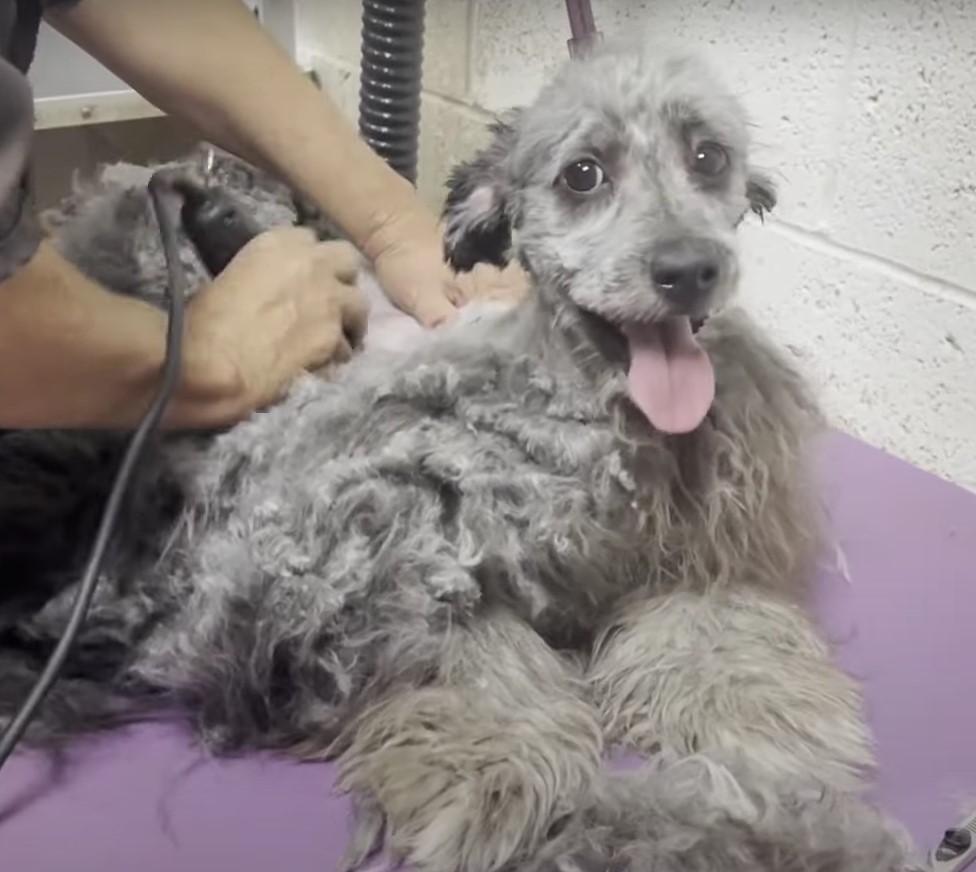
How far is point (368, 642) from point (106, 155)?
1.34 m

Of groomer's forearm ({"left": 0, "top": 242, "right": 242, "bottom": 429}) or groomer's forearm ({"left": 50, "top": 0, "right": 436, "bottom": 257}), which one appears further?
groomer's forearm ({"left": 50, "top": 0, "right": 436, "bottom": 257})

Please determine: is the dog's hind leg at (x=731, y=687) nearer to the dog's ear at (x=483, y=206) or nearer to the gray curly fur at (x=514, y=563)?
the gray curly fur at (x=514, y=563)

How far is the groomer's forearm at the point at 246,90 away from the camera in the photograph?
1.07m

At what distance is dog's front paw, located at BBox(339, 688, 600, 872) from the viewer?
653 millimetres

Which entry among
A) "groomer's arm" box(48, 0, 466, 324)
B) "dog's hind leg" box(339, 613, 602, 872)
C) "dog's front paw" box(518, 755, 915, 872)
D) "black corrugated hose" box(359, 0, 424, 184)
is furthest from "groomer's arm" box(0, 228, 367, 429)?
"black corrugated hose" box(359, 0, 424, 184)

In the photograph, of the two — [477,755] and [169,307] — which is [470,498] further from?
[169,307]

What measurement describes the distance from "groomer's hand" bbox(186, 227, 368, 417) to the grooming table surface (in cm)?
22

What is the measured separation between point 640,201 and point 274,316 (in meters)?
0.27

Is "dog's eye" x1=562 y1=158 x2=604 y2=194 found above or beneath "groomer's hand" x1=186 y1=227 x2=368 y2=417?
above

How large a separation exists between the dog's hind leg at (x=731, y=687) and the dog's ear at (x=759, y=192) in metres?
0.22

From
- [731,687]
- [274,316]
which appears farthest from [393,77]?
[731,687]

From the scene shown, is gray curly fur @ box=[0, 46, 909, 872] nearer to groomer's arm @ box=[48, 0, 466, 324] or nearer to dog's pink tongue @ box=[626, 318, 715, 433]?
dog's pink tongue @ box=[626, 318, 715, 433]

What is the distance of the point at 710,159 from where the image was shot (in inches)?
29.8

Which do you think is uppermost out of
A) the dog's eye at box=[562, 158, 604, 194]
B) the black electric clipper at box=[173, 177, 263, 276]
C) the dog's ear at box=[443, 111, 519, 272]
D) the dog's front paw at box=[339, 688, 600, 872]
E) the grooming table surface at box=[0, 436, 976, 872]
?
the dog's eye at box=[562, 158, 604, 194]
